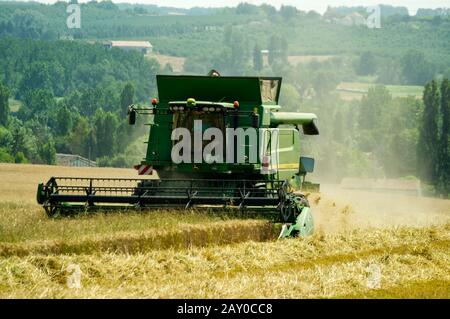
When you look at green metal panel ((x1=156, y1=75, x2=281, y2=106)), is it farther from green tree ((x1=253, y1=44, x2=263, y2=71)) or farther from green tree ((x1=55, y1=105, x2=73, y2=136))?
green tree ((x1=253, y1=44, x2=263, y2=71))

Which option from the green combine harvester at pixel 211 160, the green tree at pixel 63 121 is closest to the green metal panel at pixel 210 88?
the green combine harvester at pixel 211 160

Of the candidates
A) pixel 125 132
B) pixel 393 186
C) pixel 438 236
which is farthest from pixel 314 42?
pixel 438 236

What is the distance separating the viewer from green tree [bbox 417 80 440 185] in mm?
71562

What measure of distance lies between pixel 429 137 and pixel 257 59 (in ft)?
270

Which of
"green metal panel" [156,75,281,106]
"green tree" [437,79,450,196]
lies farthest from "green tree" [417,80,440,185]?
"green metal panel" [156,75,281,106]

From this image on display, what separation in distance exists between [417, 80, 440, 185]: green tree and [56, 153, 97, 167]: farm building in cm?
2625

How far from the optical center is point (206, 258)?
1634cm

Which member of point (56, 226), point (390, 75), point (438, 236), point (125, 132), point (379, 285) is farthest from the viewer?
point (390, 75)

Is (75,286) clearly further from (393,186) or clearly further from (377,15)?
(377,15)

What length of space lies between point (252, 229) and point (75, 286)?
5917 mm

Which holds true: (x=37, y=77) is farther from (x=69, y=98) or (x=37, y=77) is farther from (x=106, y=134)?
(x=106, y=134)

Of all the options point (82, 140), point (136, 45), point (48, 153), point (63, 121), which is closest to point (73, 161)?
point (48, 153)

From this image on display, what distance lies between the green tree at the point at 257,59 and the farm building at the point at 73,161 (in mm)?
61822
